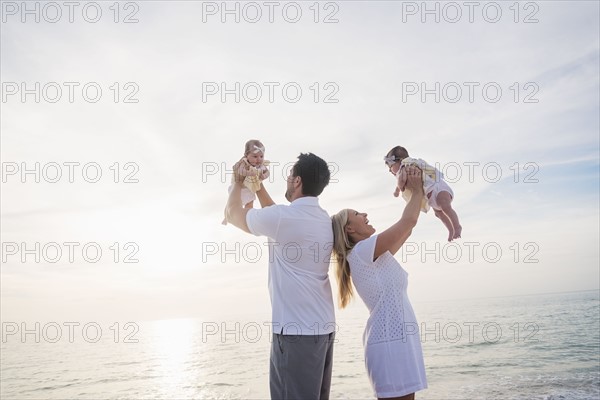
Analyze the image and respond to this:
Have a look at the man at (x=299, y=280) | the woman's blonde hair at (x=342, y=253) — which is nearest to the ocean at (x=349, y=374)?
the woman's blonde hair at (x=342, y=253)

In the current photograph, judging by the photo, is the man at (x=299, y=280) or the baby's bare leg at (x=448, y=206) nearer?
the man at (x=299, y=280)

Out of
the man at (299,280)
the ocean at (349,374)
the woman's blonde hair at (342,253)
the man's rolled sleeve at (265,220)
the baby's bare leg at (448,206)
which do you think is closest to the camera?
the man at (299,280)

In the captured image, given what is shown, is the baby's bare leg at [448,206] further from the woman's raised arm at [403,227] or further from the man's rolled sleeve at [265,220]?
the man's rolled sleeve at [265,220]

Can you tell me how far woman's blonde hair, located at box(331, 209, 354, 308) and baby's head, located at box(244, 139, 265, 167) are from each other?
763 mm

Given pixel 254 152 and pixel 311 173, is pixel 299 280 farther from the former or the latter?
pixel 254 152

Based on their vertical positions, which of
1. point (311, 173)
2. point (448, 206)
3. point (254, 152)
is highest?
point (254, 152)

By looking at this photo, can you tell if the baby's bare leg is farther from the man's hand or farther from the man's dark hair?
the man's hand

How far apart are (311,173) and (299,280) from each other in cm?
79

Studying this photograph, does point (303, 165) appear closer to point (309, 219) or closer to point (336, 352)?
point (309, 219)

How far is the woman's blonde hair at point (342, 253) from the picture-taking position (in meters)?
3.52

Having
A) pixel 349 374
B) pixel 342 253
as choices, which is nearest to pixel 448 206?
pixel 342 253

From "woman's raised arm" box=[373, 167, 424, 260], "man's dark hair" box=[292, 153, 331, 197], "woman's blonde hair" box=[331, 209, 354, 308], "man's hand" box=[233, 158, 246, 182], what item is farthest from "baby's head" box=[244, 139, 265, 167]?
"woman's raised arm" box=[373, 167, 424, 260]

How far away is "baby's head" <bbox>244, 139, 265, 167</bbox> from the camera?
12.6 feet

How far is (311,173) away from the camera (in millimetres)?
3543
